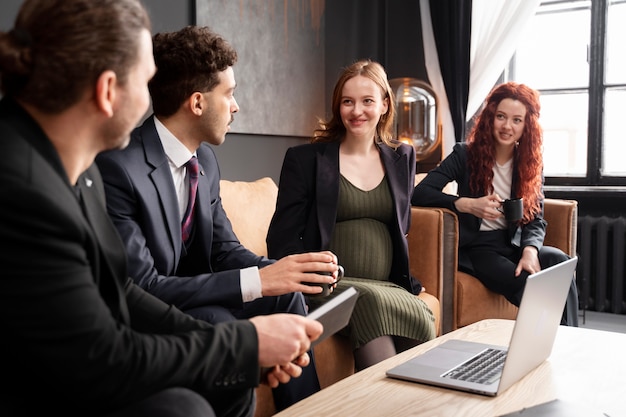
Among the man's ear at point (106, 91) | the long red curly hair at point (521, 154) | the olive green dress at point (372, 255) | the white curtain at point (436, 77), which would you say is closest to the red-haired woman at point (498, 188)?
the long red curly hair at point (521, 154)

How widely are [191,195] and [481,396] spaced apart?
3.39 ft

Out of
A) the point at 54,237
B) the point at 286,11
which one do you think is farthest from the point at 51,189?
the point at 286,11

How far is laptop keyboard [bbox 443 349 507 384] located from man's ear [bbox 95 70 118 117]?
888 mm

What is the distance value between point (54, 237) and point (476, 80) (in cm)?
402

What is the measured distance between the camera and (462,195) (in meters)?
3.29

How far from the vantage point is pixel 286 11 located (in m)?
4.09

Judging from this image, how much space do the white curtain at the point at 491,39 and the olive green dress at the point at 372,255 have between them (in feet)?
6.95

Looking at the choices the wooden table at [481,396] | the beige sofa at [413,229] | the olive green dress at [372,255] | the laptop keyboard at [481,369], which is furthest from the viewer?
the beige sofa at [413,229]

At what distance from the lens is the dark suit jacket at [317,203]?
261cm

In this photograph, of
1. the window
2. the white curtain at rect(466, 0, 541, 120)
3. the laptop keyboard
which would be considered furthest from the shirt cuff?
the window

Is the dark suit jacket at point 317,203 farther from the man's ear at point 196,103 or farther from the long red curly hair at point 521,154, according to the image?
the man's ear at point 196,103

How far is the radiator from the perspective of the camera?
161 inches

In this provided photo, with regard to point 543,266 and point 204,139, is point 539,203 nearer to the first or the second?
point 543,266

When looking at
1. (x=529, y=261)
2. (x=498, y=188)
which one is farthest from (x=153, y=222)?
(x=498, y=188)
